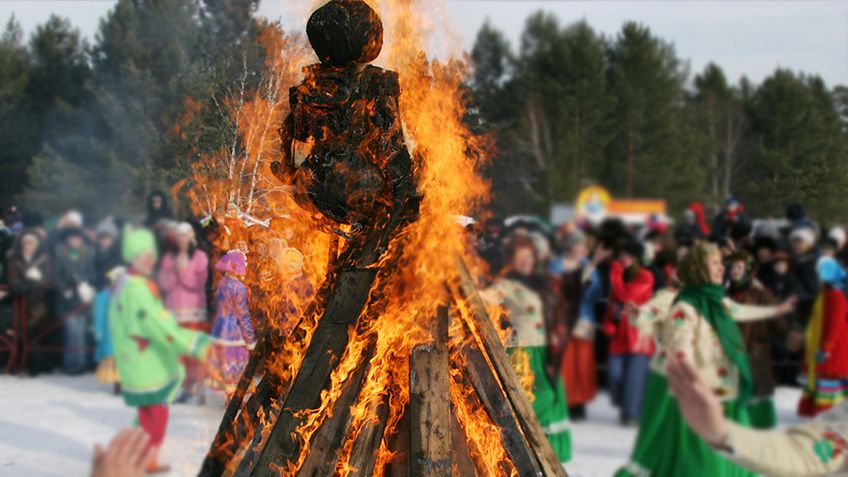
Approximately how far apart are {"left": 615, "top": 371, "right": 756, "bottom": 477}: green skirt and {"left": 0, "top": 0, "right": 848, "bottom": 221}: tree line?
47.4 inches

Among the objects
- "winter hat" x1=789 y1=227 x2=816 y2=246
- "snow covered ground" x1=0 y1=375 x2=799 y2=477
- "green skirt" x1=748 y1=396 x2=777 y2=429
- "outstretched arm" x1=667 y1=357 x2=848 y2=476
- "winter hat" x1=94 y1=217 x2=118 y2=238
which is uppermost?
"winter hat" x1=789 y1=227 x2=816 y2=246

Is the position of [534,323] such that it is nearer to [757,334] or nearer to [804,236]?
[757,334]

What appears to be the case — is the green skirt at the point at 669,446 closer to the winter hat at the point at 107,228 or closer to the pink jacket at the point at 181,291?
the pink jacket at the point at 181,291

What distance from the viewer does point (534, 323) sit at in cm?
579

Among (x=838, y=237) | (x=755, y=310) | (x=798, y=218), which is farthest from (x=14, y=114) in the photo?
(x=838, y=237)

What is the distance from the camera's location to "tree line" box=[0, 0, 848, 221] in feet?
11.1

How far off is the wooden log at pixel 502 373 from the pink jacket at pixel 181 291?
513cm

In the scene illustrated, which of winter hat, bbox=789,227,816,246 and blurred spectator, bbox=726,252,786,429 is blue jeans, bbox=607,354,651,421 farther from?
→ winter hat, bbox=789,227,816,246

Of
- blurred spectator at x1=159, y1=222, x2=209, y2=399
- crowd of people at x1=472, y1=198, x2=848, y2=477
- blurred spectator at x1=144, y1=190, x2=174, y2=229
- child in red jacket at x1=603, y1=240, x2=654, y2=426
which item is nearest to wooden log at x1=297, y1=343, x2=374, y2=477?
crowd of people at x1=472, y1=198, x2=848, y2=477

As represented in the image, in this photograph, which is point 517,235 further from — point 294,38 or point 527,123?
point 294,38

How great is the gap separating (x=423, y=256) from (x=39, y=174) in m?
2.15

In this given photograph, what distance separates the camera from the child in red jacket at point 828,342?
6531 millimetres

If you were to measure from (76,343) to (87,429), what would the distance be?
7.69 ft

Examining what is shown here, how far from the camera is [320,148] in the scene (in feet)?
8.57
